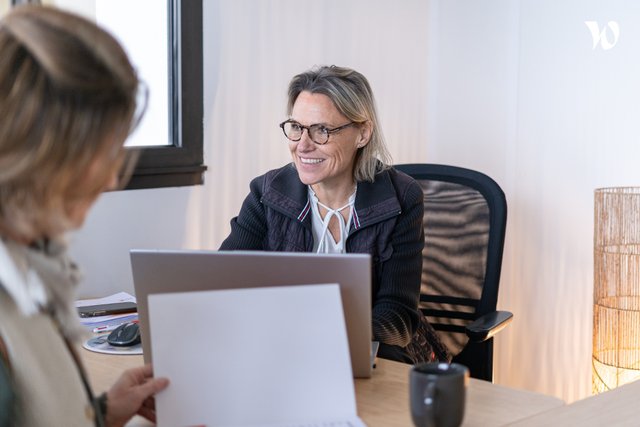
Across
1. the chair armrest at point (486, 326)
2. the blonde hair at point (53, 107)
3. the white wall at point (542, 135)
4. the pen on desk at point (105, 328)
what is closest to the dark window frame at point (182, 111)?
the pen on desk at point (105, 328)

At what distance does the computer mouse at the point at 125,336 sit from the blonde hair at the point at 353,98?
77 centimetres

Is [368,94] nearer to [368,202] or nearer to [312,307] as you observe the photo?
[368,202]

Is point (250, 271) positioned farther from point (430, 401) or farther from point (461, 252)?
point (461, 252)

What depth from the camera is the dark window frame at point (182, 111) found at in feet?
8.67

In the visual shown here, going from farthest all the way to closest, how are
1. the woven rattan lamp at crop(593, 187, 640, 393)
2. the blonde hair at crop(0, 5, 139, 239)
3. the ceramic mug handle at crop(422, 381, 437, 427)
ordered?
1. the woven rattan lamp at crop(593, 187, 640, 393)
2. the ceramic mug handle at crop(422, 381, 437, 427)
3. the blonde hair at crop(0, 5, 139, 239)

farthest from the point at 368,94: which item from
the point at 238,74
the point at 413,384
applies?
the point at 413,384

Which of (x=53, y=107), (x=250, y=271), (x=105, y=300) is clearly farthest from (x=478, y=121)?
(x=53, y=107)

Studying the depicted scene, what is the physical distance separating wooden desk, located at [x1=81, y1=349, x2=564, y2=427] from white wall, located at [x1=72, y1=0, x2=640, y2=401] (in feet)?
2.91

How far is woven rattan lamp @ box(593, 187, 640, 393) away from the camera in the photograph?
277cm

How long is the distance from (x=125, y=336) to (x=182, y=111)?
3.24 ft

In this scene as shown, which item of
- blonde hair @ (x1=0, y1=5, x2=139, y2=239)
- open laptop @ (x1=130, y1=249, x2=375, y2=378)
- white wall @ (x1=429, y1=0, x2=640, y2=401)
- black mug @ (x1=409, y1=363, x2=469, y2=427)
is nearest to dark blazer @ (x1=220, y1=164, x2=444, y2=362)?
open laptop @ (x1=130, y1=249, x2=375, y2=378)

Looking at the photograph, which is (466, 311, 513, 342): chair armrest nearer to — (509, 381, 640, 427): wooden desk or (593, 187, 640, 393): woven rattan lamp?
(593, 187, 640, 393): woven rattan lamp

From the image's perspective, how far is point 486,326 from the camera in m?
2.45

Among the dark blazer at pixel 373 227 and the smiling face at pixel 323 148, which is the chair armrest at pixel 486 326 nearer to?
the dark blazer at pixel 373 227
